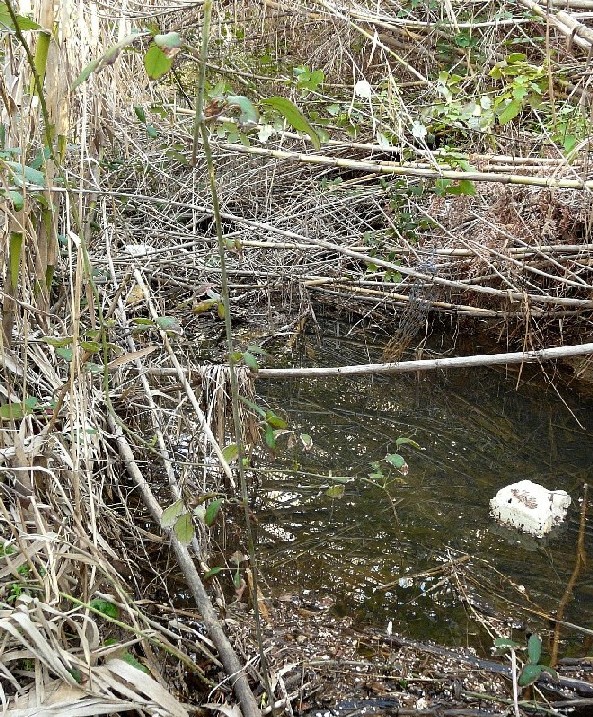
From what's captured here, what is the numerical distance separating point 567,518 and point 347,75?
4.07m

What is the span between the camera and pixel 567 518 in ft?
10.6

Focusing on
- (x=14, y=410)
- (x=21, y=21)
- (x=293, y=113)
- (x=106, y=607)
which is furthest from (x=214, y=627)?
(x=21, y=21)

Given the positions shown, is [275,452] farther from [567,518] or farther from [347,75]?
[347,75]

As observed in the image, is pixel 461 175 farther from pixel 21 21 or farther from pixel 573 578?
pixel 21 21

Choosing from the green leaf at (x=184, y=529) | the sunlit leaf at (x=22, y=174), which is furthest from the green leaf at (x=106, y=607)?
the sunlit leaf at (x=22, y=174)

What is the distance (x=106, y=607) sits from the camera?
6.21ft

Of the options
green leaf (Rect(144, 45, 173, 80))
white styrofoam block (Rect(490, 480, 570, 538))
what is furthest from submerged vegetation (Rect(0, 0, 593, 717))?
white styrofoam block (Rect(490, 480, 570, 538))

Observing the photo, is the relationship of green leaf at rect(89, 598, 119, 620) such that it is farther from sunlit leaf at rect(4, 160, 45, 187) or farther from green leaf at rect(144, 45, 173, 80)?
green leaf at rect(144, 45, 173, 80)

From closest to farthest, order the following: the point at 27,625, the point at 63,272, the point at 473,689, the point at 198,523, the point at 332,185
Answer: the point at 27,625, the point at 473,689, the point at 198,523, the point at 63,272, the point at 332,185

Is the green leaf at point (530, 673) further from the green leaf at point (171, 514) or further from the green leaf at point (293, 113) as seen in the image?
the green leaf at point (293, 113)

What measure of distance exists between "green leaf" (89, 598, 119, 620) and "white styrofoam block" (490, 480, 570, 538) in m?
1.87

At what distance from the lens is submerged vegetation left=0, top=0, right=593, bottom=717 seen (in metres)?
1.71

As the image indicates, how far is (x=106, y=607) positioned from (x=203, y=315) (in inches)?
141

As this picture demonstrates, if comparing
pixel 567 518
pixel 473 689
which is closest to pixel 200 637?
pixel 473 689
